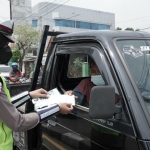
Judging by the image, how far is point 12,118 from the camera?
1590 mm

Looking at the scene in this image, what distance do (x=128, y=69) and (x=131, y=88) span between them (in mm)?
167

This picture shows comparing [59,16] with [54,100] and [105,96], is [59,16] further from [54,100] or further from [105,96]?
[105,96]

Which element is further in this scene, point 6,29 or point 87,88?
point 87,88

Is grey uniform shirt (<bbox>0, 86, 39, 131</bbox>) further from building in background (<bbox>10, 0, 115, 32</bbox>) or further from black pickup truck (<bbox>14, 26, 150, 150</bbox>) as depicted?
building in background (<bbox>10, 0, 115, 32</bbox>)

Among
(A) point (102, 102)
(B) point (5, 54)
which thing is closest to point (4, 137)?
(B) point (5, 54)

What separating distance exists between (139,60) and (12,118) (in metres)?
1.04

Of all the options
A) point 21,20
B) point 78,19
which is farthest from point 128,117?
point 78,19

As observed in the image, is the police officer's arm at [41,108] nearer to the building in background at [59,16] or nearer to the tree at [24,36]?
the tree at [24,36]

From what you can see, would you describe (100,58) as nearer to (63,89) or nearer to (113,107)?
(113,107)

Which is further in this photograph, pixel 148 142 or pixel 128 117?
pixel 128 117

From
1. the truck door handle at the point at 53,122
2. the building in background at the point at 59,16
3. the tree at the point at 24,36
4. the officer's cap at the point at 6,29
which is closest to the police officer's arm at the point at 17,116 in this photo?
A: the officer's cap at the point at 6,29

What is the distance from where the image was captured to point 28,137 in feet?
8.93

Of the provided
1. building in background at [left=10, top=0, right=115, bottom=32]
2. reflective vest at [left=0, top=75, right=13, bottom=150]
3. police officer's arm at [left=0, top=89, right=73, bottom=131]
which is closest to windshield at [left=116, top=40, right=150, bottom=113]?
police officer's arm at [left=0, top=89, right=73, bottom=131]

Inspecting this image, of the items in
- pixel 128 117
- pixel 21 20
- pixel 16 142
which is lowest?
pixel 16 142
